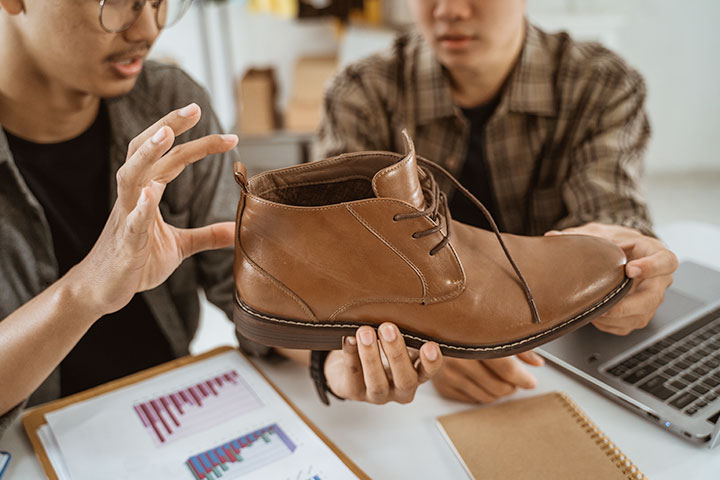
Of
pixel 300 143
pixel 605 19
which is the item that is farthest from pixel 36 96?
pixel 605 19

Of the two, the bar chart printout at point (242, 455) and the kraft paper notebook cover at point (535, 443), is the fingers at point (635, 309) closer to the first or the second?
the kraft paper notebook cover at point (535, 443)

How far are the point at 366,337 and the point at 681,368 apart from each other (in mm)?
431

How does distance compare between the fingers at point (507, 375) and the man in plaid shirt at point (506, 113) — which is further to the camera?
the man in plaid shirt at point (506, 113)

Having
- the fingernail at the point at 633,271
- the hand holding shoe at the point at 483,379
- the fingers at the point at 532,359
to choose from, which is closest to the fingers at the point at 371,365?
the hand holding shoe at the point at 483,379

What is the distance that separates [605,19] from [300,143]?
1.58 meters

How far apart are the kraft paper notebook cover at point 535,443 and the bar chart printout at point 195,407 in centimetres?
26

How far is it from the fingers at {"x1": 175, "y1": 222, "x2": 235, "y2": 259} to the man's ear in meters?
0.36

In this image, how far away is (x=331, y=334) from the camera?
0.68 metres

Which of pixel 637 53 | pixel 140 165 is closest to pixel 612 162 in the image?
pixel 140 165

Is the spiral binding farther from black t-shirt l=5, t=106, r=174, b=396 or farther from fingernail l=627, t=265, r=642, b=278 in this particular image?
black t-shirt l=5, t=106, r=174, b=396

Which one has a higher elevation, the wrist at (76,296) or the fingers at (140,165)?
the fingers at (140,165)

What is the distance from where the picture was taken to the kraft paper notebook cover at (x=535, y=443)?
25.2 inches

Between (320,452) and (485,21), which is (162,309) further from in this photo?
(485,21)

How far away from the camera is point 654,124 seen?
320cm
